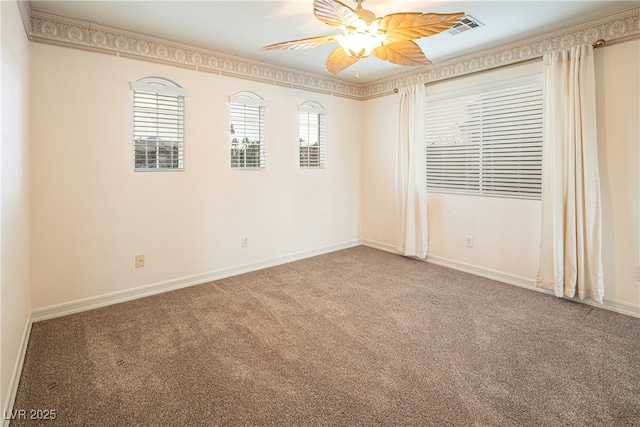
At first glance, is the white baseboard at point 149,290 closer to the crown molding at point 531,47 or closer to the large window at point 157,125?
the large window at point 157,125

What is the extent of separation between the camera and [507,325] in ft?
9.37

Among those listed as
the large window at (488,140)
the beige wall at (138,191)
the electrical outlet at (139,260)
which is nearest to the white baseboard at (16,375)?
the beige wall at (138,191)

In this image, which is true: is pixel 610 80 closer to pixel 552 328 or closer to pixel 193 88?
pixel 552 328

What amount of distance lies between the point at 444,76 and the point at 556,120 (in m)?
1.52

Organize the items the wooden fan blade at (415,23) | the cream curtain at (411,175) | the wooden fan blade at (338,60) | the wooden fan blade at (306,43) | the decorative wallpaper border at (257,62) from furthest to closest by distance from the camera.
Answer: the cream curtain at (411,175)
the decorative wallpaper border at (257,62)
the wooden fan blade at (338,60)
the wooden fan blade at (306,43)
the wooden fan blade at (415,23)

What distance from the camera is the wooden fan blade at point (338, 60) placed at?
2761 mm

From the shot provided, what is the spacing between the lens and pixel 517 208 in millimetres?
3791

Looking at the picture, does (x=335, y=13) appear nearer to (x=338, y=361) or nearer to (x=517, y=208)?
(x=338, y=361)

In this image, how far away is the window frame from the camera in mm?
4098

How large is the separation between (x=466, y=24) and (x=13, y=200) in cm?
396

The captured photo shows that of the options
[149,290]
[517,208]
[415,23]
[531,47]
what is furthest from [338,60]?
[149,290]

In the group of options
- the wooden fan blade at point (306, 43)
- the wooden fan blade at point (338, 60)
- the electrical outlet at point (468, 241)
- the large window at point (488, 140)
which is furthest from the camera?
the electrical outlet at point (468, 241)

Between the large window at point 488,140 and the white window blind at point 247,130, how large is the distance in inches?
91.1

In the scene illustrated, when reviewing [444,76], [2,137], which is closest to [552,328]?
[444,76]
